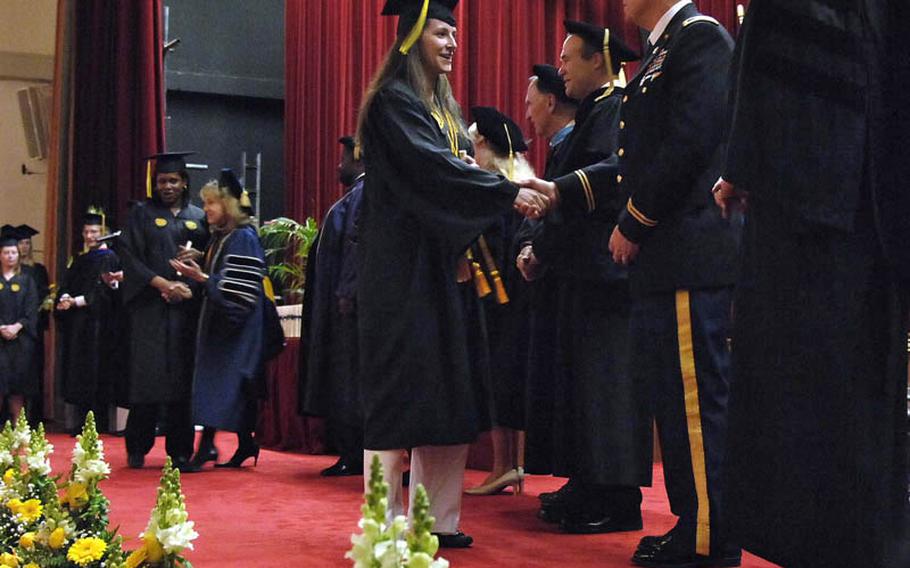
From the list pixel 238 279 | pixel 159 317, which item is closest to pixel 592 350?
pixel 238 279

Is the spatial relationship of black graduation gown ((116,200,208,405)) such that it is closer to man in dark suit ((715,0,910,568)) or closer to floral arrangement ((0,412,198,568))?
floral arrangement ((0,412,198,568))

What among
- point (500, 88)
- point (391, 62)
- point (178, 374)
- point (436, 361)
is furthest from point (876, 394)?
point (500, 88)

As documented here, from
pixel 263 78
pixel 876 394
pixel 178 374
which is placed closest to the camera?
pixel 876 394

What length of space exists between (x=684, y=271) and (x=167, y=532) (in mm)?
1482

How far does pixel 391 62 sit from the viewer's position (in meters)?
3.72

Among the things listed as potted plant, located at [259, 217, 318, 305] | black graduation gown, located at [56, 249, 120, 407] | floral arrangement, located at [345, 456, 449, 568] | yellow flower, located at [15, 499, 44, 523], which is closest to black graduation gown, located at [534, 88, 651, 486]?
yellow flower, located at [15, 499, 44, 523]

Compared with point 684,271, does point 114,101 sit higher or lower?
higher

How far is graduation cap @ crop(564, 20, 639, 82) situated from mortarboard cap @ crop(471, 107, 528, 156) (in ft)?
2.56

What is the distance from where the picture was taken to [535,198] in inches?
146

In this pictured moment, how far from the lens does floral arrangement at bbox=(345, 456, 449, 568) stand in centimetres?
130

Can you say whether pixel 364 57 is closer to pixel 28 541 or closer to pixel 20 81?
pixel 20 81

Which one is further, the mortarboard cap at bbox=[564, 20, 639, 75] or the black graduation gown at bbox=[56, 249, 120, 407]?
the black graduation gown at bbox=[56, 249, 120, 407]

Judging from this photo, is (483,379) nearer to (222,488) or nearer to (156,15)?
(222,488)

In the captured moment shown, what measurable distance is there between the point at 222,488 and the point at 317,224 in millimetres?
4034
